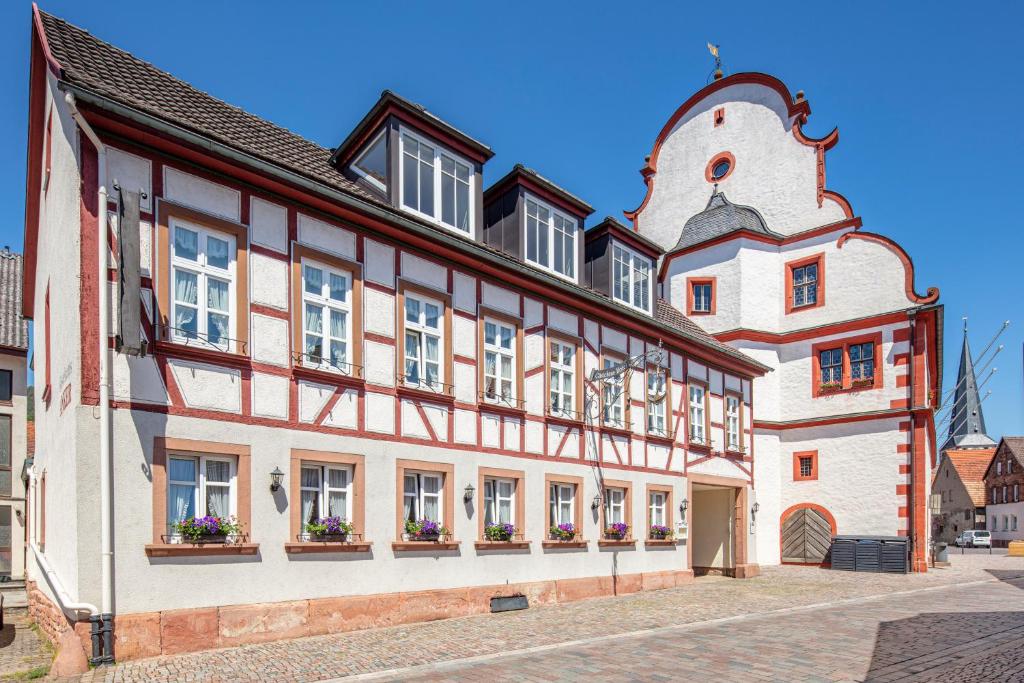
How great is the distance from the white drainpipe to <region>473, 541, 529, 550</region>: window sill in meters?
6.39

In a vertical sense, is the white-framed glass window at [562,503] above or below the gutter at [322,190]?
below

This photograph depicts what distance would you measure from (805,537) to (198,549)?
22695 mm

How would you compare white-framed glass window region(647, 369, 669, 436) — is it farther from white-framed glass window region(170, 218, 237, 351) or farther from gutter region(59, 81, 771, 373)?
white-framed glass window region(170, 218, 237, 351)

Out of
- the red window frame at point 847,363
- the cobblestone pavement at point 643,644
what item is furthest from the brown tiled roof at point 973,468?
the cobblestone pavement at point 643,644

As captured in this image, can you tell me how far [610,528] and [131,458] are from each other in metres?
10.7

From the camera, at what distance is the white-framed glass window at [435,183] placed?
14.0m

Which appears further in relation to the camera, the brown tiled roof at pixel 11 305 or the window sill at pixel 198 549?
the brown tiled roof at pixel 11 305

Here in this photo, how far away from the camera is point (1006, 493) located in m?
61.7

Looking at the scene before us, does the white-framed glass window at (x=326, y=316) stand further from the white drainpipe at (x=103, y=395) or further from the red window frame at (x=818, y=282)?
the red window frame at (x=818, y=282)

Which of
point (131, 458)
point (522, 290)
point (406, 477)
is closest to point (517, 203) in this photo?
point (522, 290)

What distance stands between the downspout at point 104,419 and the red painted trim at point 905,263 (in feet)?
80.2

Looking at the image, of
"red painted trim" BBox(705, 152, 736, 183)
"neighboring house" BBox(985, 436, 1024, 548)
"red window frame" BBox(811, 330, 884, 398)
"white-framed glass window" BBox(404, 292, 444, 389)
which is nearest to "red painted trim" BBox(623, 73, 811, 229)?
"red painted trim" BBox(705, 152, 736, 183)

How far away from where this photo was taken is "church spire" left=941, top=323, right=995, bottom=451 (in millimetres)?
76562

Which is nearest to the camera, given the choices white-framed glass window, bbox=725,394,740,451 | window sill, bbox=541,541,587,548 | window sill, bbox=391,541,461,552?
window sill, bbox=391,541,461,552
